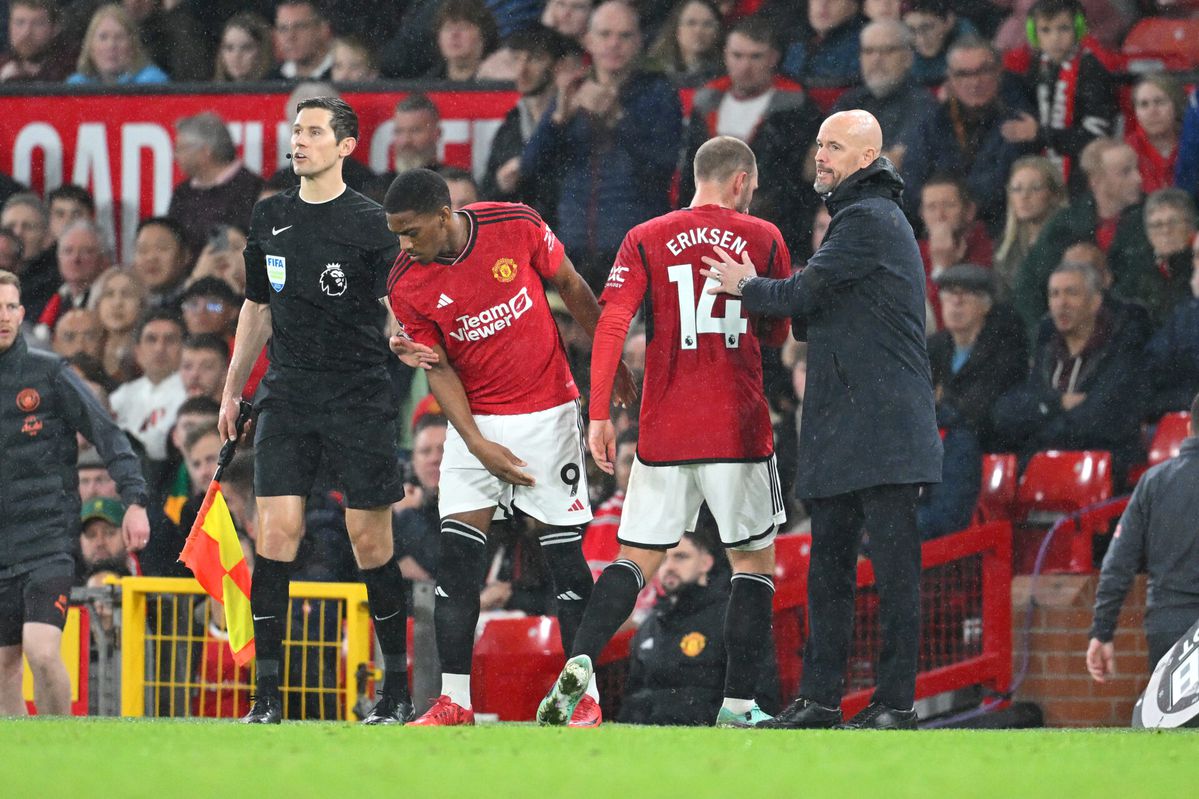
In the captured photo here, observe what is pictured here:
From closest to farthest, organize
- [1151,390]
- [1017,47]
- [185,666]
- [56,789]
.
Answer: [56,789]
[185,666]
[1151,390]
[1017,47]

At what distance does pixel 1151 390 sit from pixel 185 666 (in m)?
4.97

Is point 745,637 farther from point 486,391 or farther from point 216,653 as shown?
point 216,653

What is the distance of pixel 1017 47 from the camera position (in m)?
10.4

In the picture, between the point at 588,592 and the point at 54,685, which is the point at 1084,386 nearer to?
the point at 588,592

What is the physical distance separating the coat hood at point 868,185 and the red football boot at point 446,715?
2.06 metres

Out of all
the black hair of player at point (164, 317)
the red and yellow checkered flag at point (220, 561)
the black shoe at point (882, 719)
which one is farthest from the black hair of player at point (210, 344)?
the black shoe at point (882, 719)

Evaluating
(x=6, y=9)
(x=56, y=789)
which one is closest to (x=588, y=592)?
(x=56, y=789)

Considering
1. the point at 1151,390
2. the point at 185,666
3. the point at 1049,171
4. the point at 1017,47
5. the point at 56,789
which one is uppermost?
the point at 1017,47

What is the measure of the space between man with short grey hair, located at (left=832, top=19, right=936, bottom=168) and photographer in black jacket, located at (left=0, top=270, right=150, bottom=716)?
4.62 meters

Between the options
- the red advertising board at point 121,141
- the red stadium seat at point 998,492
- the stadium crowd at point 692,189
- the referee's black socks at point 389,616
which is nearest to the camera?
the referee's black socks at point 389,616

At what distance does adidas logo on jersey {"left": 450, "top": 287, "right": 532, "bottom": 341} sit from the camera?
6.07 meters

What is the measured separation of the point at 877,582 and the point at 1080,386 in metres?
3.86

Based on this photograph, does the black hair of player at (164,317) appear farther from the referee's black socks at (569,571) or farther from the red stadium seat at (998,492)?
the referee's black socks at (569,571)

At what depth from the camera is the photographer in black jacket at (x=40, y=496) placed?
284 inches
